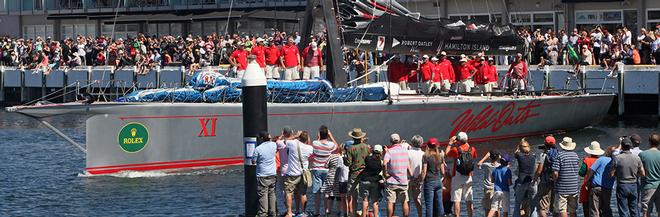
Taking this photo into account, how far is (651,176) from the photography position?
2034cm

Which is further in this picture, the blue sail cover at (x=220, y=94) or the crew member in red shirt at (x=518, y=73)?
the crew member in red shirt at (x=518, y=73)

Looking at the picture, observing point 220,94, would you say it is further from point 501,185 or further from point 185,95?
point 501,185

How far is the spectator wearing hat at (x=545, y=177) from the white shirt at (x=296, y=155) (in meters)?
4.02

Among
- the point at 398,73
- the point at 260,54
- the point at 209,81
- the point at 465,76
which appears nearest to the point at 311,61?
the point at 260,54

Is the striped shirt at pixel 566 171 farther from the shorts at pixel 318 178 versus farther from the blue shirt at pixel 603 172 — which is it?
the shorts at pixel 318 178

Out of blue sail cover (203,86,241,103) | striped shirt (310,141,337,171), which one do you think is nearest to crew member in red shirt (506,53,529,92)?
blue sail cover (203,86,241,103)

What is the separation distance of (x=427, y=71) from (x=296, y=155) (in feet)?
46.5

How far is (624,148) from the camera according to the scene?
2002 cm

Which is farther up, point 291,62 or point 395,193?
point 291,62

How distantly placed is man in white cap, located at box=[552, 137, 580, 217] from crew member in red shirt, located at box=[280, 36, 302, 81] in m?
15.1

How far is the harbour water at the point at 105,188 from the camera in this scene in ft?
85.3

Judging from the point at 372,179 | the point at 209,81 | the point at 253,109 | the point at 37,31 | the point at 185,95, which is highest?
the point at 37,31

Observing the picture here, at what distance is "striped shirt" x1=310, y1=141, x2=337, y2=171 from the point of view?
22.4m

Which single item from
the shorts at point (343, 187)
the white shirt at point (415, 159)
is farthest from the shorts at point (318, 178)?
the white shirt at point (415, 159)
